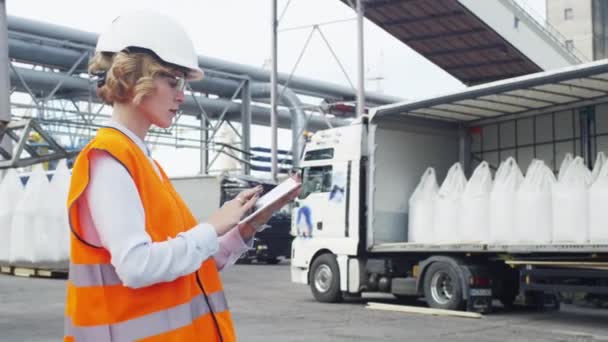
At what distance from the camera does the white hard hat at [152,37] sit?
224 centimetres

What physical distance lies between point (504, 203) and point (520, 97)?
183cm

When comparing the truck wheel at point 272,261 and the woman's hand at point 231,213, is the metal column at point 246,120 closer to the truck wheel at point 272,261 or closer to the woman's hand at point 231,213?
the truck wheel at point 272,261

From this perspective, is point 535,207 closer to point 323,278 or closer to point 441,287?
point 441,287

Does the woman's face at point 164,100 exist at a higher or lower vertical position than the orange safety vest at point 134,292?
higher

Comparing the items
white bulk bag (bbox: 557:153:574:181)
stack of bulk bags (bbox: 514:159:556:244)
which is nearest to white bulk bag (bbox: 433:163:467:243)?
stack of bulk bags (bbox: 514:159:556:244)

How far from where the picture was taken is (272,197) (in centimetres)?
247

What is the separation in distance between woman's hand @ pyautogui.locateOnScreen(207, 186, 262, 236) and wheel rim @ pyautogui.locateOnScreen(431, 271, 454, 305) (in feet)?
37.8

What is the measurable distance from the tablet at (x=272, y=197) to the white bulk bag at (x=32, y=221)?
16.7 meters

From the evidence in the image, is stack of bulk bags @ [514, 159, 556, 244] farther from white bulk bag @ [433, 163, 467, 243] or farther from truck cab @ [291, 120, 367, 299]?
truck cab @ [291, 120, 367, 299]

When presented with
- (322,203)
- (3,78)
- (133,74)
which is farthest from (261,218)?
(322,203)

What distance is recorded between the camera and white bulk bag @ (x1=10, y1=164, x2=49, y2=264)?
18466 mm

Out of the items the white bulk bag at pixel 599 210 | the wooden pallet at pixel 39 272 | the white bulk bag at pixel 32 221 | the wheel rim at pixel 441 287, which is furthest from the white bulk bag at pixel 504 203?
the wooden pallet at pixel 39 272

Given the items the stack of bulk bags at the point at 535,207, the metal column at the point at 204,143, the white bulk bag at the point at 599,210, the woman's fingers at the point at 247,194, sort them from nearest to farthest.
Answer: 1. the woman's fingers at the point at 247,194
2. the white bulk bag at the point at 599,210
3. the stack of bulk bags at the point at 535,207
4. the metal column at the point at 204,143

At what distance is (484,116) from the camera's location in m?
15.2
